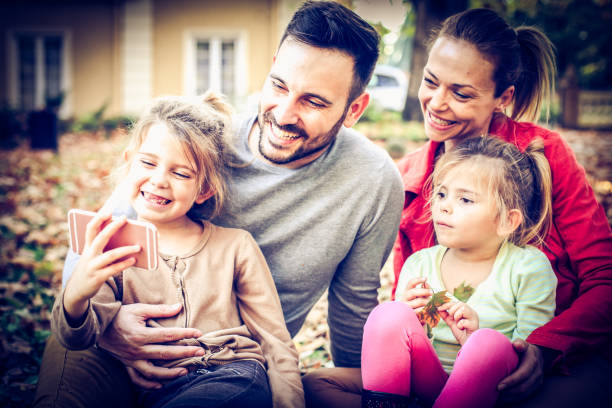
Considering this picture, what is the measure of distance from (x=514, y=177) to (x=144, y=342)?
1655 mm

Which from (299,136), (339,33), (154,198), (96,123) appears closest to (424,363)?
(299,136)

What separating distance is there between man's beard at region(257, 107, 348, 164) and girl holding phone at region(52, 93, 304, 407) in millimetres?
216

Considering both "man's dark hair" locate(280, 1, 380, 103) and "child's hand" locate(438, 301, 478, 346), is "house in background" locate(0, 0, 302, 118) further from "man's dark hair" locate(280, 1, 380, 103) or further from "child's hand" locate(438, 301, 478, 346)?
"child's hand" locate(438, 301, 478, 346)

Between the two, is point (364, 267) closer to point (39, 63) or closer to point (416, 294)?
point (416, 294)

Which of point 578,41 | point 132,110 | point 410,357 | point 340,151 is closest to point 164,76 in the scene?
point 132,110

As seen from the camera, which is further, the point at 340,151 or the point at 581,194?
the point at 340,151

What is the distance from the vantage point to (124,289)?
1.93 m

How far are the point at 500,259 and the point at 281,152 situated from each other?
1088 mm

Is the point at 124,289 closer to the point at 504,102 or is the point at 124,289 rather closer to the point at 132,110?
the point at 504,102

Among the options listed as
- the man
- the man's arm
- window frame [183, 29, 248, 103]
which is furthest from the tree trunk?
the man's arm

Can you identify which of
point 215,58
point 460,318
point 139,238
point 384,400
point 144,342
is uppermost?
point 215,58

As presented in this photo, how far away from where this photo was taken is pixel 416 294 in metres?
1.94

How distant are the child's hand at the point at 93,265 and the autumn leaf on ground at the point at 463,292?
1294mm

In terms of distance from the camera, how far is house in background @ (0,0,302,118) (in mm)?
13320
